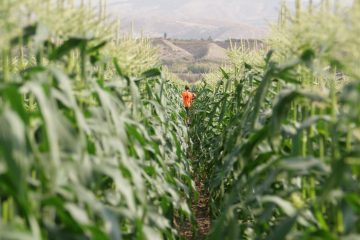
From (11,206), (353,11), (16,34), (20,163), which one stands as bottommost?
(11,206)

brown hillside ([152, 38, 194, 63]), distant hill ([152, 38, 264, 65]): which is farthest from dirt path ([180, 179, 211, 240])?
brown hillside ([152, 38, 194, 63])

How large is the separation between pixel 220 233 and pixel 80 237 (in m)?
0.79

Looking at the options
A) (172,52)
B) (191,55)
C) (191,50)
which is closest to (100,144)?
(172,52)

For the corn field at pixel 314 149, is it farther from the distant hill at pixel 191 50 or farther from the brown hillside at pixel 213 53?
the brown hillside at pixel 213 53

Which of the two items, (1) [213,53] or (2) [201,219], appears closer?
(2) [201,219]

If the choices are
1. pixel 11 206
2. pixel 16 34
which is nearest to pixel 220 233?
pixel 11 206

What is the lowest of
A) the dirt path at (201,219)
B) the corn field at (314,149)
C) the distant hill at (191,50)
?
the distant hill at (191,50)

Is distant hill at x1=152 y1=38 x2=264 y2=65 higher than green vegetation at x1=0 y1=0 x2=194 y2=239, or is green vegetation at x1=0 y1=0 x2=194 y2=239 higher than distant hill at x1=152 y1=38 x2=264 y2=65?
green vegetation at x1=0 y1=0 x2=194 y2=239

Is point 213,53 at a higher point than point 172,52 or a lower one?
higher

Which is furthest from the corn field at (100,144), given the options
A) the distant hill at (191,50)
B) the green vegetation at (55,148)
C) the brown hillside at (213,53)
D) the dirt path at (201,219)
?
the brown hillside at (213,53)

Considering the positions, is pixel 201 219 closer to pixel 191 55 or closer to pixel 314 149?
pixel 314 149

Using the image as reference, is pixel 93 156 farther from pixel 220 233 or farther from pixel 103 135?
pixel 220 233

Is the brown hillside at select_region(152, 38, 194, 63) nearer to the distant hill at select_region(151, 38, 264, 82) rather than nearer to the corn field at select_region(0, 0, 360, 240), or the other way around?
the distant hill at select_region(151, 38, 264, 82)

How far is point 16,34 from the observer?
223 cm
